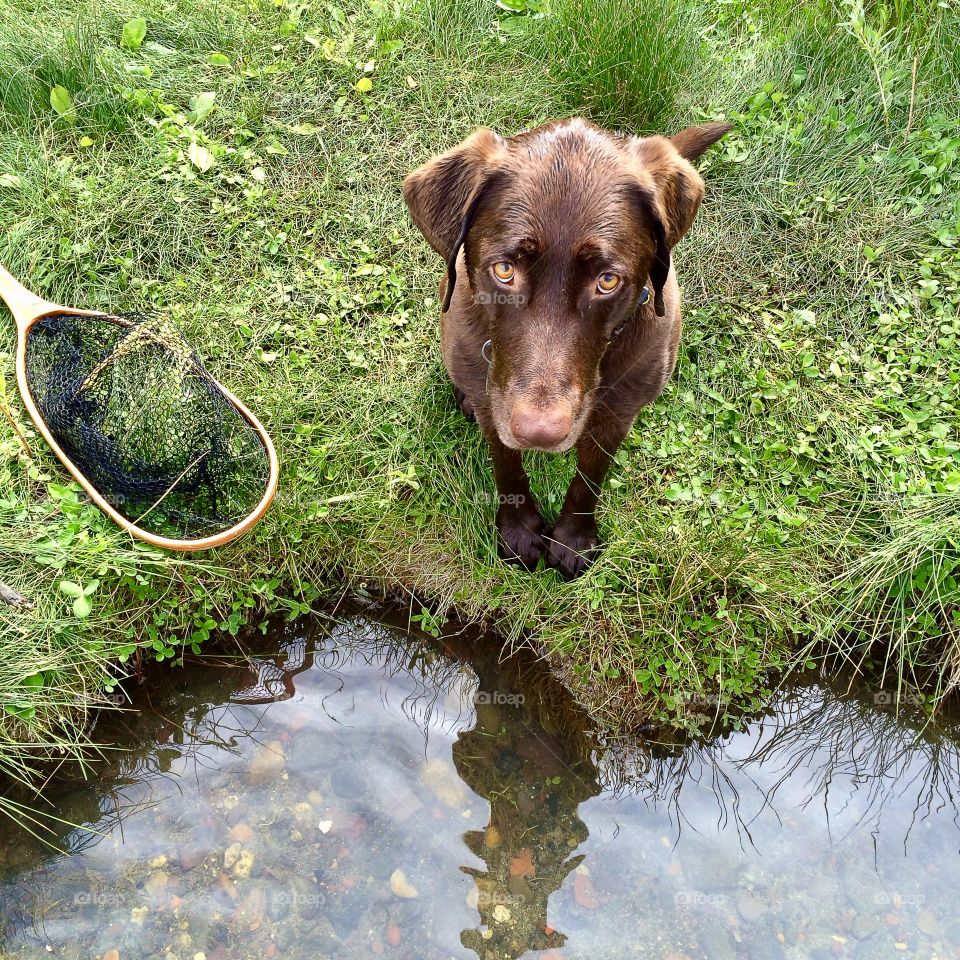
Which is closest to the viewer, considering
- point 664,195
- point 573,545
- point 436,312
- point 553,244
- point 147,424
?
point 553,244

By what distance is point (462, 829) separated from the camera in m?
3.06

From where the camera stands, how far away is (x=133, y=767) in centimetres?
321

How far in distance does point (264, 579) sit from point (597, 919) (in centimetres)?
170

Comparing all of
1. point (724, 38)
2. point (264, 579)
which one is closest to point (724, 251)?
point (724, 38)

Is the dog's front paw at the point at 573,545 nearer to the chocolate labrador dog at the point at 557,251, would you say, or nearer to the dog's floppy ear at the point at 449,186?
the chocolate labrador dog at the point at 557,251

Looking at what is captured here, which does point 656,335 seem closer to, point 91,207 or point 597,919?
point 597,919

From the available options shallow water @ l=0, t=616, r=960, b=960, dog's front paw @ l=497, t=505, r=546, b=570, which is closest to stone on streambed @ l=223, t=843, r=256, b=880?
shallow water @ l=0, t=616, r=960, b=960

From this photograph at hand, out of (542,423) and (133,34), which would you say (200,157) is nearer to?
(133,34)

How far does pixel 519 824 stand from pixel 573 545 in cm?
104

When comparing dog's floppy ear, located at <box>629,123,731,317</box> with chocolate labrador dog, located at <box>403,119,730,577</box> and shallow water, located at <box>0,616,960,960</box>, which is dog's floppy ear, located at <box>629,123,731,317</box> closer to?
chocolate labrador dog, located at <box>403,119,730,577</box>

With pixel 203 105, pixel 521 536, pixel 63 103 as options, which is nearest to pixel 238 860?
pixel 521 536

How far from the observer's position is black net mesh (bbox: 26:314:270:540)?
3354 millimetres

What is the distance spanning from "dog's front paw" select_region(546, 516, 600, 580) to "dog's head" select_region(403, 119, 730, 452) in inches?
33.3

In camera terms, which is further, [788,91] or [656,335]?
[788,91]
